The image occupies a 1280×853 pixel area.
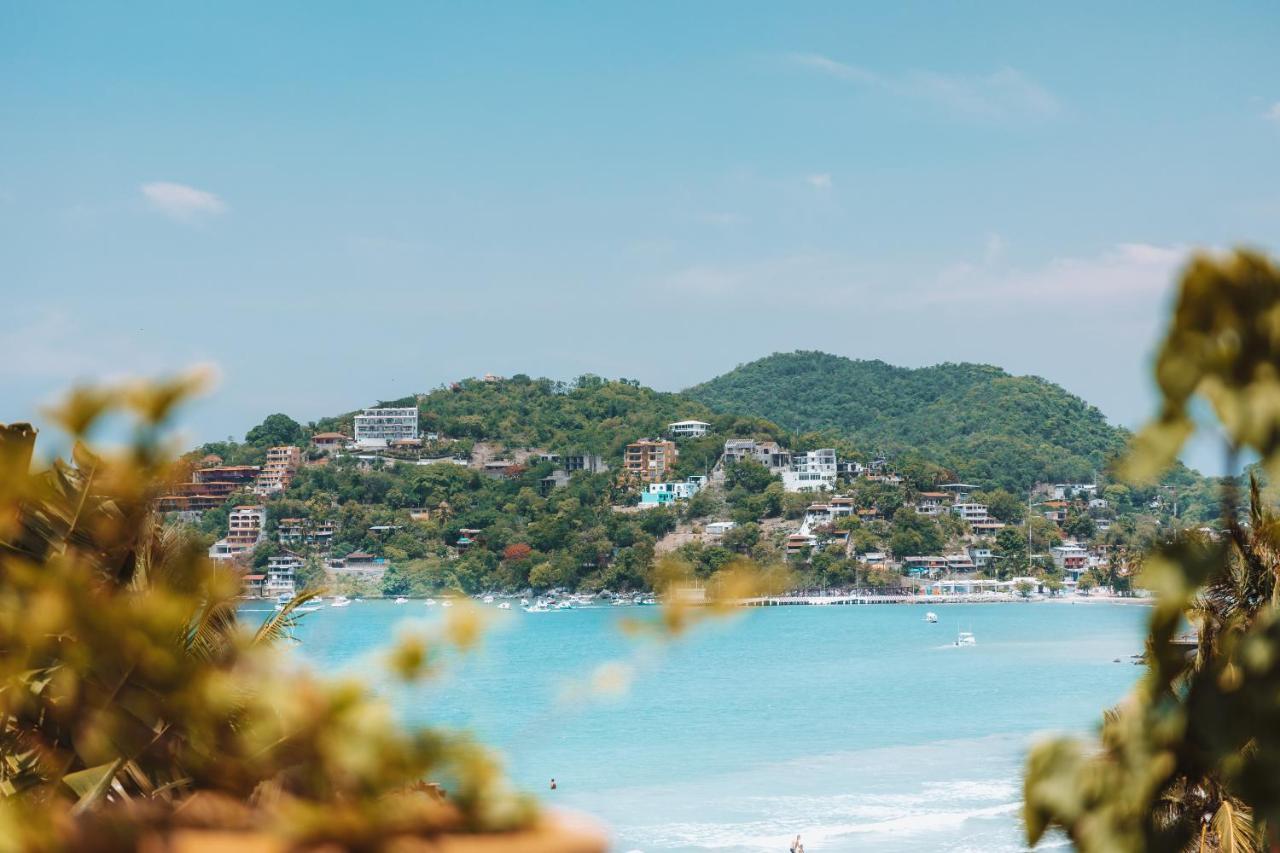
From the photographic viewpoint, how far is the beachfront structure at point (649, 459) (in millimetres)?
85188

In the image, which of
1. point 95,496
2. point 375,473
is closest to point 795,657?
point 375,473

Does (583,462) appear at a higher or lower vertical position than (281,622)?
higher

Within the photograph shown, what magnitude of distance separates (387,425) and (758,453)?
2501cm

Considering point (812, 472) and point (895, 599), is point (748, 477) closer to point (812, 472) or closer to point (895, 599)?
point (812, 472)

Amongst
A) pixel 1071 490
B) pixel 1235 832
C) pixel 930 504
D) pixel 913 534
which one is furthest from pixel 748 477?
pixel 1235 832

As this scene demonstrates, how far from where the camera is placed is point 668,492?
81438mm

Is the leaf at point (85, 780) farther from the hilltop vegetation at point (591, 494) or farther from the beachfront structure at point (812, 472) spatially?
the beachfront structure at point (812, 472)

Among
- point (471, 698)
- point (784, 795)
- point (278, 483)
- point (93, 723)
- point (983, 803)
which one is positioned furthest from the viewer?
point (278, 483)

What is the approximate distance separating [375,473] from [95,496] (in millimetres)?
80790

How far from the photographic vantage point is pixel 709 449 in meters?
86.3

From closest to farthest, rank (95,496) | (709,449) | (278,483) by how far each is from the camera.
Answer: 1. (95,496)
2. (278,483)
3. (709,449)

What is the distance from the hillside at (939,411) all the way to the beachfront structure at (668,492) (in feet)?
59.6

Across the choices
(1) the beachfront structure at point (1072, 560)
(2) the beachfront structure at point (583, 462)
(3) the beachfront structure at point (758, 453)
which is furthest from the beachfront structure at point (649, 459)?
(1) the beachfront structure at point (1072, 560)

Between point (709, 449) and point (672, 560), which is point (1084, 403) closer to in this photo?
point (709, 449)
